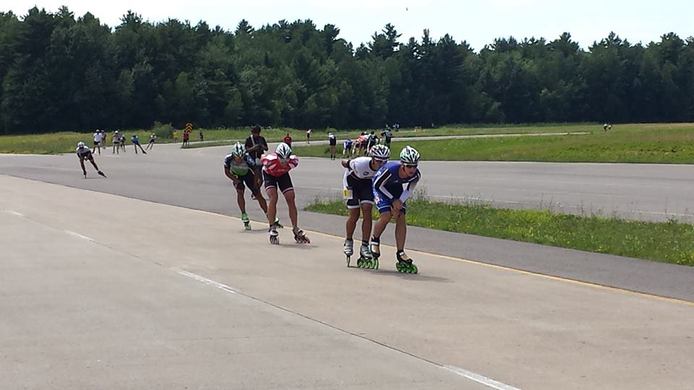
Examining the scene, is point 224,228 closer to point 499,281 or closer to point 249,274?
point 249,274

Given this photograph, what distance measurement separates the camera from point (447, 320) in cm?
966

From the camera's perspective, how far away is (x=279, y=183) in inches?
671

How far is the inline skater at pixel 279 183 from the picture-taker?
1658cm

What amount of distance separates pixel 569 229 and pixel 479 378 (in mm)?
11384

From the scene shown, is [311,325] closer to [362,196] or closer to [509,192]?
[362,196]

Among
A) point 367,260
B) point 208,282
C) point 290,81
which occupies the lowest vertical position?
point 208,282

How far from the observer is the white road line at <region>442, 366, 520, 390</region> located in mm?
7023

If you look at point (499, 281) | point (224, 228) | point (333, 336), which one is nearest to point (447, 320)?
point (333, 336)

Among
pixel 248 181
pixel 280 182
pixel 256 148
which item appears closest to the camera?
pixel 280 182

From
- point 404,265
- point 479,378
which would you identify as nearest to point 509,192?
point 404,265

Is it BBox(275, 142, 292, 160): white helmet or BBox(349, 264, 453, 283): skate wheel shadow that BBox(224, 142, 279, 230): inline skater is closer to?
BBox(275, 142, 292, 160): white helmet

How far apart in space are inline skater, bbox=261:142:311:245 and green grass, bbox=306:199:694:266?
3521 mm

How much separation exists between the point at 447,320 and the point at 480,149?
177 feet

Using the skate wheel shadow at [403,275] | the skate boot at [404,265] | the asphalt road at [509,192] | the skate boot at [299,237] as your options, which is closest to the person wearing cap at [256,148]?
the asphalt road at [509,192]
